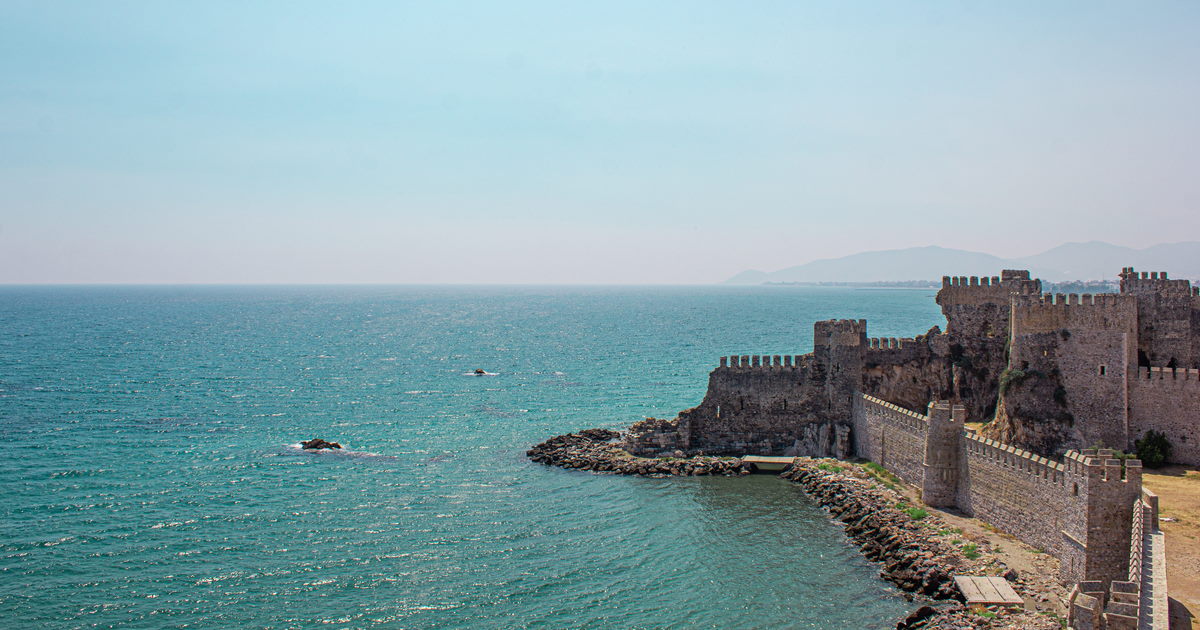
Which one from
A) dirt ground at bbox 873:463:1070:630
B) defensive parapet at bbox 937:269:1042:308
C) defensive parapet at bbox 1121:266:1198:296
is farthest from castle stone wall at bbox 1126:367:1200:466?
defensive parapet at bbox 937:269:1042:308

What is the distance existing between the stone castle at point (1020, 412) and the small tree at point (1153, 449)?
0.31 metres

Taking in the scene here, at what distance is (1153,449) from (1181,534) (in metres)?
7.73

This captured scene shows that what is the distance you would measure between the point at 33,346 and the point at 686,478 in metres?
110

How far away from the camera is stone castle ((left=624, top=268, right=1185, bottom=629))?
75.5ft

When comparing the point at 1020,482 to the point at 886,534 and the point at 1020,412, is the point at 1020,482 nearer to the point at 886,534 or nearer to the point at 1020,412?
the point at 886,534

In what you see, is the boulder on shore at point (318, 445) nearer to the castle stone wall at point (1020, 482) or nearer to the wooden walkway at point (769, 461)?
the wooden walkway at point (769, 461)

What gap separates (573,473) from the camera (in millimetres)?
43375

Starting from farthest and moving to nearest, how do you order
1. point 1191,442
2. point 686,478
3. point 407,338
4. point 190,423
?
1. point 407,338
2. point 190,423
3. point 686,478
4. point 1191,442

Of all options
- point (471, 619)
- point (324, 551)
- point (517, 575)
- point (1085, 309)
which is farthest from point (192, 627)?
point (1085, 309)

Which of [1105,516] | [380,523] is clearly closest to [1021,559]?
[1105,516]

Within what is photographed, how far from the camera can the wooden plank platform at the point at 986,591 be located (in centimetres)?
2427

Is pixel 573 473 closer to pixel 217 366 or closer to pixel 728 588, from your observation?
pixel 728 588

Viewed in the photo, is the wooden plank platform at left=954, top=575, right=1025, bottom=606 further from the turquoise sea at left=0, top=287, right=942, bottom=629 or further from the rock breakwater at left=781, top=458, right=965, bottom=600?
the turquoise sea at left=0, top=287, right=942, bottom=629

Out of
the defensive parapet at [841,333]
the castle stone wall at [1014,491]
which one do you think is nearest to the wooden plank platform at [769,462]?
the defensive parapet at [841,333]
